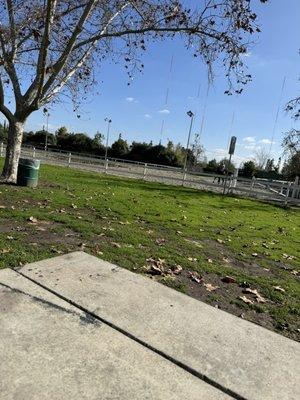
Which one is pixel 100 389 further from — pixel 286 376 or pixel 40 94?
pixel 40 94

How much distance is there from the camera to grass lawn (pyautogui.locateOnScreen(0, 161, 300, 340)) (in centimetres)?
555

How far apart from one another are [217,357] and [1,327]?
6.28 feet

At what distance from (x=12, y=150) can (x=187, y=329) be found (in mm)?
10835

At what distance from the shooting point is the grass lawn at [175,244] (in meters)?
5.55

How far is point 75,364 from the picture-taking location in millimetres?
3346

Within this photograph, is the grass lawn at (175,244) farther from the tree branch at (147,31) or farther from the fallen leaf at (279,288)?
the tree branch at (147,31)

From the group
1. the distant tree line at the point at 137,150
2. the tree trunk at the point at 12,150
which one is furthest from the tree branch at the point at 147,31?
the distant tree line at the point at 137,150

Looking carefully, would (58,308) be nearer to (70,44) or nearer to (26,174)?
(26,174)

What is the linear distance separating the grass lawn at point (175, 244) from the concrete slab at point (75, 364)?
1.63m

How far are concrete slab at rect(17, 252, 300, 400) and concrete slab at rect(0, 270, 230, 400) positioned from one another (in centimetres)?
22

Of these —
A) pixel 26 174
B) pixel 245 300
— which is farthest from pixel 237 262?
pixel 26 174

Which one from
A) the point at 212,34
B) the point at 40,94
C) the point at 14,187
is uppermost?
the point at 212,34

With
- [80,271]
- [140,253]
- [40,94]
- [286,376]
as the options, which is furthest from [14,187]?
[286,376]

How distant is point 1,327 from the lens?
12.3 feet
